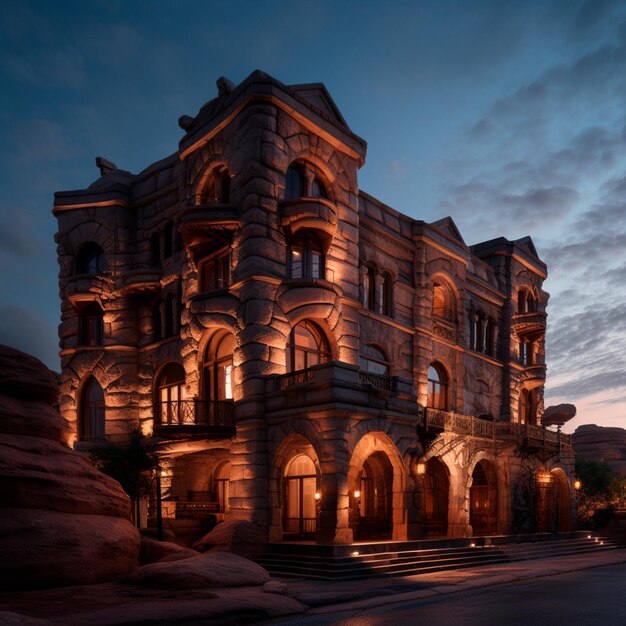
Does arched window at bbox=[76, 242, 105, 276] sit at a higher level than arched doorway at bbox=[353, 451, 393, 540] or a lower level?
higher

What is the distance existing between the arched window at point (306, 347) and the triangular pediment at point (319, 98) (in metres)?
9.09

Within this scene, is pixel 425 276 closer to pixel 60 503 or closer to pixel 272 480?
pixel 272 480

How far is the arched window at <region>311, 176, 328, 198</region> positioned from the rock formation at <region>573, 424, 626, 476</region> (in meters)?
43.5

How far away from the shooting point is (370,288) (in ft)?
102

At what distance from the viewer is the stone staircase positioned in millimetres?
19906

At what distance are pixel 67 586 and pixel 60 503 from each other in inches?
70.2

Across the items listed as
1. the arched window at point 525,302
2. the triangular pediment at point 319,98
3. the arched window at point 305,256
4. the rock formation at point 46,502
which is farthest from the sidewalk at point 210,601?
the arched window at point 525,302

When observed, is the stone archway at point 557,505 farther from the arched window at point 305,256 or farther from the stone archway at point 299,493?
the arched window at point 305,256

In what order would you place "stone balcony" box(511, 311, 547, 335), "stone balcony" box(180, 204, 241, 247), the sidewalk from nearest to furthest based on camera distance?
the sidewalk, "stone balcony" box(180, 204, 241, 247), "stone balcony" box(511, 311, 547, 335)

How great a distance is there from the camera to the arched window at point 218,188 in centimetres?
2841

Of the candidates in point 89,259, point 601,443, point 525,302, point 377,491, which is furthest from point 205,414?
point 601,443

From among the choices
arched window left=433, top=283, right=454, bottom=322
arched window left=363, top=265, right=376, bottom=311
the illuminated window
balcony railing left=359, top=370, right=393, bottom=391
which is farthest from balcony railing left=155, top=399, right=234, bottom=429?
arched window left=433, top=283, right=454, bottom=322

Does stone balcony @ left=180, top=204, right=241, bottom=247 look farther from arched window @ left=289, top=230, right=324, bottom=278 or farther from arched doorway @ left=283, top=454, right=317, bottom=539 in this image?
arched doorway @ left=283, top=454, right=317, bottom=539

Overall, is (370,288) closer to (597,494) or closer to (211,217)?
(211,217)
